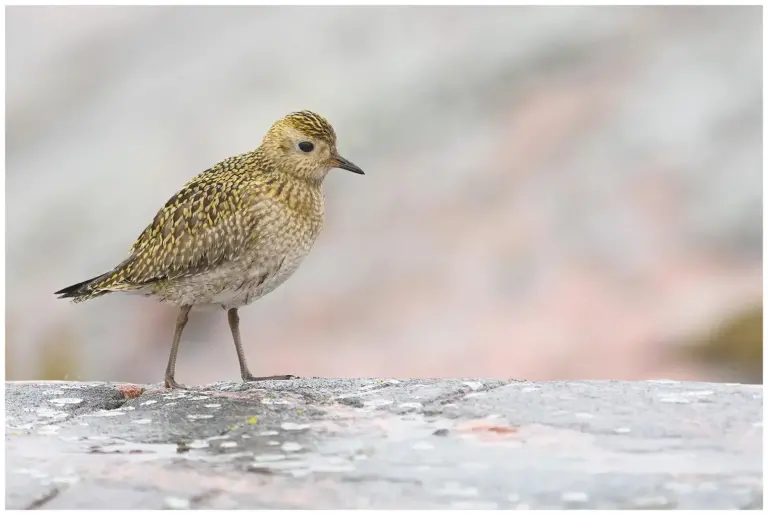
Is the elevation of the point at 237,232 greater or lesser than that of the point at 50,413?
greater

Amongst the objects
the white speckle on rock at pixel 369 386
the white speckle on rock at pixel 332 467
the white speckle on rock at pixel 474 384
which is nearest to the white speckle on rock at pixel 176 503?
the white speckle on rock at pixel 332 467

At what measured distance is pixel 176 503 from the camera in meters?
4.78

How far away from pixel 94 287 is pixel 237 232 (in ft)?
3.65

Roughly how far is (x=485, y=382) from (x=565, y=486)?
2036 mm

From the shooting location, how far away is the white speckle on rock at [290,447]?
17.9 feet

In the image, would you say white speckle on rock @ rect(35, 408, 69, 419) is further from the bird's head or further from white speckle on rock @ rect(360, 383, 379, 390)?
the bird's head

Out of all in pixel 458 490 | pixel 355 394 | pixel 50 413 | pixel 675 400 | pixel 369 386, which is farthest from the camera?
pixel 369 386

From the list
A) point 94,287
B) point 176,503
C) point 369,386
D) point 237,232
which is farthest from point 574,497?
point 94,287

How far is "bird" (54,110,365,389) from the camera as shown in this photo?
7133 mm

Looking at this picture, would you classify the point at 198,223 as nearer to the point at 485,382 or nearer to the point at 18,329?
the point at 485,382

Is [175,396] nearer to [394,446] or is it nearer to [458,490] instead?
[394,446]

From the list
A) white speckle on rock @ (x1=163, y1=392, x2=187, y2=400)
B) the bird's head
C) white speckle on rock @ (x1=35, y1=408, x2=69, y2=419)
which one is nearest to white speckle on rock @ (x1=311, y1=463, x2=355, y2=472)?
white speckle on rock @ (x1=163, y1=392, x2=187, y2=400)

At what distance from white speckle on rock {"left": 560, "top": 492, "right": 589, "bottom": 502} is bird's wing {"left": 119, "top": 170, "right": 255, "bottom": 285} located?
2951mm

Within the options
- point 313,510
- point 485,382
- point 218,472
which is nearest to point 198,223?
point 485,382
